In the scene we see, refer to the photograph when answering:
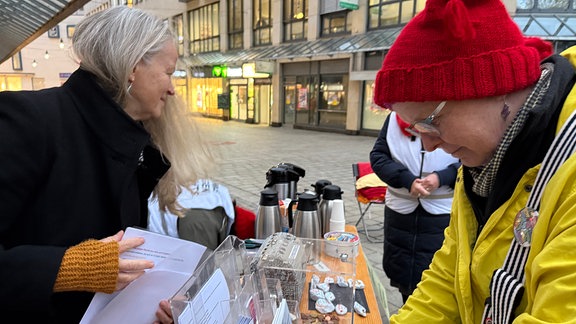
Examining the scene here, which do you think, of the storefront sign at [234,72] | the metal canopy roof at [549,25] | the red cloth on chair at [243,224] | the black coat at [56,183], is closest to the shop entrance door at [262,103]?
the storefront sign at [234,72]

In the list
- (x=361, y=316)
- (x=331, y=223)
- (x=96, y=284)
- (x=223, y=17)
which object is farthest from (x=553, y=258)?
(x=223, y=17)

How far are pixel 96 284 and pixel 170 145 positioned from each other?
0.72m

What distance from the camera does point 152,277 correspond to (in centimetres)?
109

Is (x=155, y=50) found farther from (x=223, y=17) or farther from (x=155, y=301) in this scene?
(x=223, y=17)

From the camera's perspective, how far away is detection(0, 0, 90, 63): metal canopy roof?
4.55 m

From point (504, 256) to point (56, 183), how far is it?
1226mm

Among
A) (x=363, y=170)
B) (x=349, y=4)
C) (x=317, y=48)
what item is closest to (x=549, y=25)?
(x=349, y=4)

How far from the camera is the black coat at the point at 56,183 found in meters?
0.90

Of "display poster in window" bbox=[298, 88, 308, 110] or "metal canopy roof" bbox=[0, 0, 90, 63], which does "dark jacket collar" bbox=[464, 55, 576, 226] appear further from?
"display poster in window" bbox=[298, 88, 308, 110]

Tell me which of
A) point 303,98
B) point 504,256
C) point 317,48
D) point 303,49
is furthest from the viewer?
point 303,98

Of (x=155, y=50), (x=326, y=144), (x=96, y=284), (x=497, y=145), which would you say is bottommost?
(x=326, y=144)

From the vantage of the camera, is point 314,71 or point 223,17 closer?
point 314,71

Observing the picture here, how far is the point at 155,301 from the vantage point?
1134mm

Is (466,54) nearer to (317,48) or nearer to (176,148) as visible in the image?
(176,148)
